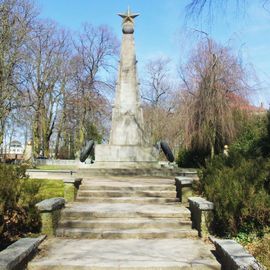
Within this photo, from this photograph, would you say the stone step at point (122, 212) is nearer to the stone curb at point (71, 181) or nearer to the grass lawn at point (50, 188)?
the stone curb at point (71, 181)

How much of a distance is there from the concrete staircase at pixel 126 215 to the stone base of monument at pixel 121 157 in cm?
618

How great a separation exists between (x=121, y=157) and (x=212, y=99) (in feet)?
36.3

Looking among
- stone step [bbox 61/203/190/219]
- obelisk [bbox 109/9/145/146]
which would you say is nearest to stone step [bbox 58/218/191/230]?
stone step [bbox 61/203/190/219]

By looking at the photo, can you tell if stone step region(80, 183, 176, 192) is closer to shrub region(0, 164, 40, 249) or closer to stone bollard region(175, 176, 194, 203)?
stone bollard region(175, 176, 194, 203)

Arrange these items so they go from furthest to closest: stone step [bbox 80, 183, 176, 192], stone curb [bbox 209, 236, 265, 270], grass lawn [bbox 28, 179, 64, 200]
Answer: grass lawn [bbox 28, 179, 64, 200]
stone step [bbox 80, 183, 176, 192]
stone curb [bbox 209, 236, 265, 270]

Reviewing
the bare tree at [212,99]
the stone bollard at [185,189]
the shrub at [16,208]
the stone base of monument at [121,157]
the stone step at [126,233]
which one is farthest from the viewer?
the bare tree at [212,99]

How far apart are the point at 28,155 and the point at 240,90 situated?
672 inches

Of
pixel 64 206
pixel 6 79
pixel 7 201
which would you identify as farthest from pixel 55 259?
pixel 6 79

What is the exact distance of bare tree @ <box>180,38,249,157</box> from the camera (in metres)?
26.0

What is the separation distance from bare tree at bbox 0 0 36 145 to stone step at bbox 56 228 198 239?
17.9 metres

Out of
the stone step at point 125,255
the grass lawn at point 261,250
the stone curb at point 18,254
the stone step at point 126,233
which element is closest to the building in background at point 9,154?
the stone step at point 126,233

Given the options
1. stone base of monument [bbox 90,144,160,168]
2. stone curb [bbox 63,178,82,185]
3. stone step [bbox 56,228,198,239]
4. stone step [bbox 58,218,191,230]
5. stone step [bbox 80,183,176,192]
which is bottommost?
stone step [bbox 56,228,198,239]

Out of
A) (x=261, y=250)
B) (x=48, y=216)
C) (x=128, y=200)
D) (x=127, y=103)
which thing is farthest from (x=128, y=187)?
(x=127, y=103)

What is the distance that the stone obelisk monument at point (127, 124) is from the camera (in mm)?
17062
